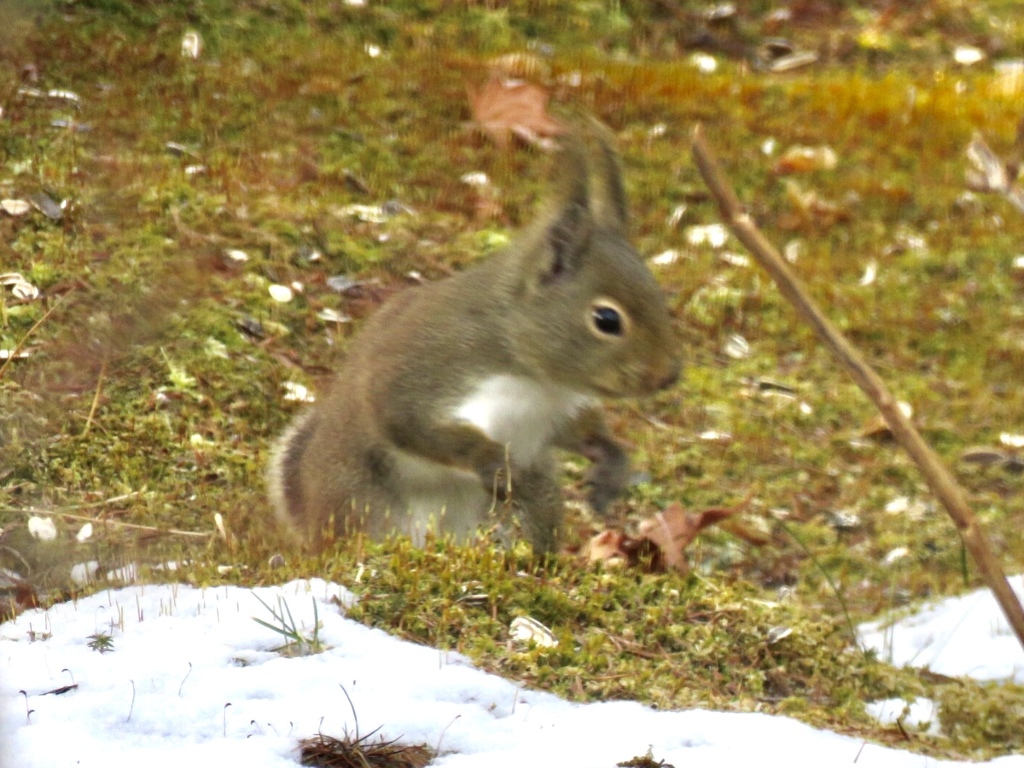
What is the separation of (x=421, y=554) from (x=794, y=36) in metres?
4.42

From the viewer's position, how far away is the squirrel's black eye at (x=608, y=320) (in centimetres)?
271

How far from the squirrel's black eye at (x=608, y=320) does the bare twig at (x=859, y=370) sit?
0.93 m

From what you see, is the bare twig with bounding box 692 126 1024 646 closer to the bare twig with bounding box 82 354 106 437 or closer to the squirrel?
the squirrel

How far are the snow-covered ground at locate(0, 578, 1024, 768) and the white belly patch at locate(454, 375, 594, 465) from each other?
51 centimetres

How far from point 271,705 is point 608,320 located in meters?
1.06

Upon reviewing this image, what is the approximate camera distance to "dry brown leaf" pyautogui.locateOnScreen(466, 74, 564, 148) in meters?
3.66

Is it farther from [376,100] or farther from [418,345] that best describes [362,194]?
[418,345]

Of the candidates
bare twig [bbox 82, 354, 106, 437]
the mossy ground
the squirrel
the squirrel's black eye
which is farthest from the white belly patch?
bare twig [bbox 82, 354, 106, 437]

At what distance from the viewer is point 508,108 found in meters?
3.72

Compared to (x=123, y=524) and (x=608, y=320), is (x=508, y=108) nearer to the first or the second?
(x=608, y=320)

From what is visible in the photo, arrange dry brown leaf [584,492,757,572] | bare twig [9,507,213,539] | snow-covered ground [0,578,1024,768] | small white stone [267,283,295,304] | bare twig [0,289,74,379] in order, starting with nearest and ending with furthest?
snow-covered ground [0,578,1024,768]
bare twig [0,289,74,379]
bare twig [9,507,213,539]
dry brown leaf [584,492,757,572]
small white stone [267,283,295,304]

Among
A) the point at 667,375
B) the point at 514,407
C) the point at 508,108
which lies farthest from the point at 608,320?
the point at 508,108

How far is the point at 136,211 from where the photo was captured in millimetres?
2648

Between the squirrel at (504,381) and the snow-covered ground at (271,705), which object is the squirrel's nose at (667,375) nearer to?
the squirrel at (504,381)
